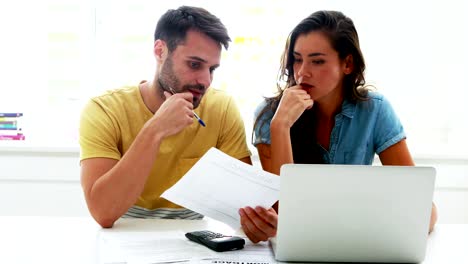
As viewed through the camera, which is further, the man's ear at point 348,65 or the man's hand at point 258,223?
the man's ear at point 348,65

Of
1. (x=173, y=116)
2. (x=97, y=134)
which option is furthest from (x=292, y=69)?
(x=97, y=134)

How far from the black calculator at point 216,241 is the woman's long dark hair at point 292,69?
634 mm

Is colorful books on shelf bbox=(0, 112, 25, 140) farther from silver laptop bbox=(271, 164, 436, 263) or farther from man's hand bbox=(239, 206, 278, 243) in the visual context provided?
silver laptop bbox=(271, 164, 436, 263)

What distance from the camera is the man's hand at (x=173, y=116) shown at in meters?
1.40

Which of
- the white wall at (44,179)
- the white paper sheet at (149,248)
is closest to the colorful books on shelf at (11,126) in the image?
the white wall at (44,179)

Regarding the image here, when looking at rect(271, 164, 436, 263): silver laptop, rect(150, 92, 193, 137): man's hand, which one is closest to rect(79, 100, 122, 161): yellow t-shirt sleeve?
rect(150, 92, 193, 137): man's hand

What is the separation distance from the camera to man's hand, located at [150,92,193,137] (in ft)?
4.60

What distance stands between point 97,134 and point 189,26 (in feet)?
1.41

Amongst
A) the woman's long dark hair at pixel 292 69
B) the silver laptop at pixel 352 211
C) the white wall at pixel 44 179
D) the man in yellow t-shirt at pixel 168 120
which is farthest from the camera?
the white wall at pixel 44 179

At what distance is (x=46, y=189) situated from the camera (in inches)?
104

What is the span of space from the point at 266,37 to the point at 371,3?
1.87 ft

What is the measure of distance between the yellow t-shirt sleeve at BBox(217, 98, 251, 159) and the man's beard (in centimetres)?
12

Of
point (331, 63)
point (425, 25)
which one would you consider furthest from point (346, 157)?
point (425, 25)

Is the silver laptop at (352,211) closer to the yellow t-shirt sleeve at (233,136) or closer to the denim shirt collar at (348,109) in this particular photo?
the yellow t-shirt sleeve at (233,136)
